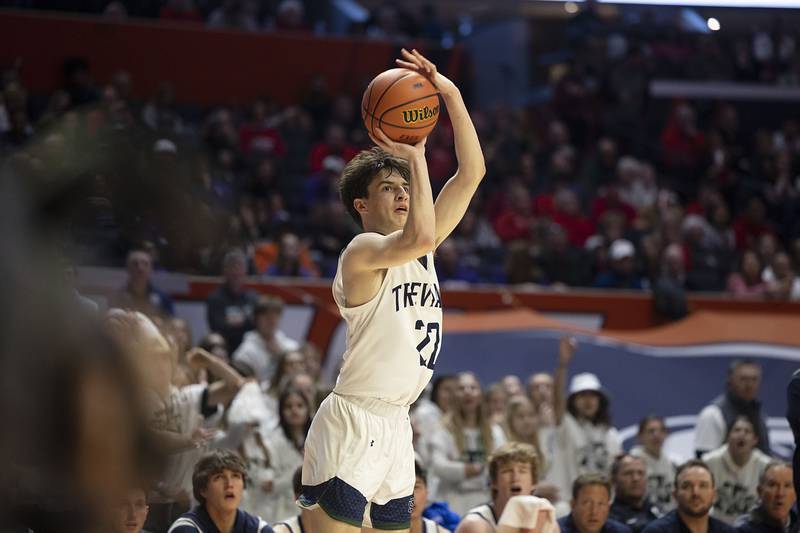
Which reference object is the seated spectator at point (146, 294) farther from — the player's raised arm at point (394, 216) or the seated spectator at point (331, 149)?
the seated spectator at point (331, 149)

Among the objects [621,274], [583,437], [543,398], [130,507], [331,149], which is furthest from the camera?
[331,149]

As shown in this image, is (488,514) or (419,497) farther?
(419,497)

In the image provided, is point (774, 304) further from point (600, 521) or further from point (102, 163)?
point (102, 163)

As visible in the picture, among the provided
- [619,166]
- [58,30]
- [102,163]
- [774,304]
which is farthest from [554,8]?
[102,163]

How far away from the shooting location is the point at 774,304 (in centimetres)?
1176

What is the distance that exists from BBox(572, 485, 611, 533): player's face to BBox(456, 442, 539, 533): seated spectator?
39cm

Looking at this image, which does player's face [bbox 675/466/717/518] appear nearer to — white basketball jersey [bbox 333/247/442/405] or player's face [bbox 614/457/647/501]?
player's face [bbox 614/457/647/501]

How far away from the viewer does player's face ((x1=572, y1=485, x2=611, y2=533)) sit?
21.4 ft

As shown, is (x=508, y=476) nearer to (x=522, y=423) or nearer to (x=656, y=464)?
(x=522, y=423)

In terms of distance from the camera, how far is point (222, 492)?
561 centimetres

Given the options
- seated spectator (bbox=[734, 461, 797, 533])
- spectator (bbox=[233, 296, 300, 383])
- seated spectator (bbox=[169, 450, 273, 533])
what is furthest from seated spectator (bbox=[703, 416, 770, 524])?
seated spectator (bbox=[169, 450, 273, 533])

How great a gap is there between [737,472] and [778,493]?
1.43 metres

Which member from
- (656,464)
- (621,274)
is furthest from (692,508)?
(621,274)

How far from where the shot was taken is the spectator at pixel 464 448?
834 cm
